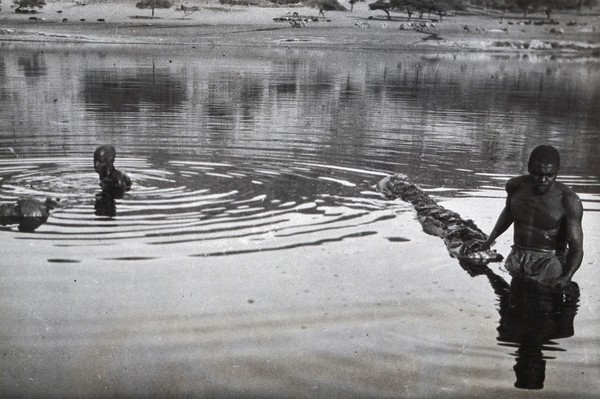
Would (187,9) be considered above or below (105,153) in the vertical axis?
above

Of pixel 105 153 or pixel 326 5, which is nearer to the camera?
pixel 105 153

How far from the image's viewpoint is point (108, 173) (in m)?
10.1

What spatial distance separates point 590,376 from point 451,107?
1831 cm

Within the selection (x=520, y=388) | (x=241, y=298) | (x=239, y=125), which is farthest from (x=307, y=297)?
(x=239, y=125)

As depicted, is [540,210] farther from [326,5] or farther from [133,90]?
[326,5]

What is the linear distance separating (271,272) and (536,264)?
2.58 metres

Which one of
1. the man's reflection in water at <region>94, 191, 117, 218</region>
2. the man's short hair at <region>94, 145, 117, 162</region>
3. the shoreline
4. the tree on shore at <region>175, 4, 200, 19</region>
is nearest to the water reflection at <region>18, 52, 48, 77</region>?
the shoreline

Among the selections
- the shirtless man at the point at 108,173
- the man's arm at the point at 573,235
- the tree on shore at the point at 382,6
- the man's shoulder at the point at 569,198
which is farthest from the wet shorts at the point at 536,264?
the tree on shore at the point at 382,6

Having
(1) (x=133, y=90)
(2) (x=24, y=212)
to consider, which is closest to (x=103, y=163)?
(2) (x=24, y=212)

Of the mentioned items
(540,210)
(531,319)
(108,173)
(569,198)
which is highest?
(569,198)

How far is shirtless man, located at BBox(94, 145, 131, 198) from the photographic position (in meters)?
9.95

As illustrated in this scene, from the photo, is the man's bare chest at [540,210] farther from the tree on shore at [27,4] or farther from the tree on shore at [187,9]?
the tree on shore at [187,9]

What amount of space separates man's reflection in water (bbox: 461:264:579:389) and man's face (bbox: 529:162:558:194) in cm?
92

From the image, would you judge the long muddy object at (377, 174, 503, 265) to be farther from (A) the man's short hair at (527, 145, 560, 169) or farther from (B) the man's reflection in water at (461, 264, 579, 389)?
(A) the man's short hair at (527, 145, 560, 169)
